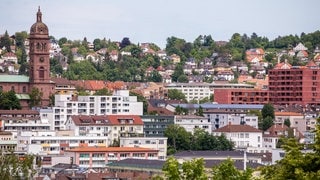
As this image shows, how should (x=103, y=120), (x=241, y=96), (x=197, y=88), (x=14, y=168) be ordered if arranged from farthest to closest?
(x=197, y=88) < (x=241, y=96) < (x=103, y=120) < (x=14, y=168)

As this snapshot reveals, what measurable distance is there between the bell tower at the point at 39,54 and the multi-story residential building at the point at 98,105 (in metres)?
5.55

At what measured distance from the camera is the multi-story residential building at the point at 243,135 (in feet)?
344

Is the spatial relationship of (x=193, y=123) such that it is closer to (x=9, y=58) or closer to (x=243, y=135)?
(x=243, y=135)

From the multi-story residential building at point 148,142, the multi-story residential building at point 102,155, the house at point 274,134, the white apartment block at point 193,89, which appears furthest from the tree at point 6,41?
the multi-story residential building at point 102,155

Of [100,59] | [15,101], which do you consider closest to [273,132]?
[15,101]

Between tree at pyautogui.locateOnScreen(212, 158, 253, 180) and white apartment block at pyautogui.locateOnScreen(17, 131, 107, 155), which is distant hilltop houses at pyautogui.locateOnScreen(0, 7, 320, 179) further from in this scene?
tree at pyautogui.locateOnScreen(212, 158, 253, 180)

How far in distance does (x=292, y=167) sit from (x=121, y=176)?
38993 millimetres

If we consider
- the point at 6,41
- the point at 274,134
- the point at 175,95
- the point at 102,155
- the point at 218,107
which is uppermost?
the point at 6,41

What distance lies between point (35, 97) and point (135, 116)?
11656mm

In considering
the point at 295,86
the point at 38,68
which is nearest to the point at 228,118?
the point at 38,68

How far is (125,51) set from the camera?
19175 centimetres

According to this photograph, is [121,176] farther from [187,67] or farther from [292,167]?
[187,67]

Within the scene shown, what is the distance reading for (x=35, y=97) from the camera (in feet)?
371

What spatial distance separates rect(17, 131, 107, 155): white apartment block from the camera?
9200 cm
